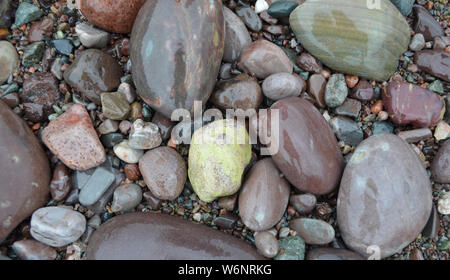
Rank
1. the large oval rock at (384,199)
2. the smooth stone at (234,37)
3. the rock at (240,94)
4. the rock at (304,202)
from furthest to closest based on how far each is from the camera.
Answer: the smooth stone at (234,37) → the rock at (240,94) → the rock at (304,202) → the large oval rock at (384,199)

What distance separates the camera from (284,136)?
1.82m

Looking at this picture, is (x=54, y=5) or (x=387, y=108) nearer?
(x=387, y=108)

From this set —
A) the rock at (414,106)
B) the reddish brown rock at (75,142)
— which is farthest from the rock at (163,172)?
the rock at (414,106)

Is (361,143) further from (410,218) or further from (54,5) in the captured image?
(54,5)

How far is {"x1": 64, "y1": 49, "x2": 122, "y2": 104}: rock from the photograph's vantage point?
6.56ft

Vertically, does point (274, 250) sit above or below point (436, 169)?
below

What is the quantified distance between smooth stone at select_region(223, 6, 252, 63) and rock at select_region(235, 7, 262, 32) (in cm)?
8

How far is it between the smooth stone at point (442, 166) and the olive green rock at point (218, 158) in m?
1.12

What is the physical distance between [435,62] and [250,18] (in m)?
1.23

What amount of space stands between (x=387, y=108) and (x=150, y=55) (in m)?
1.46

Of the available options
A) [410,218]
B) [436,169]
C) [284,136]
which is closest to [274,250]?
[284,136]

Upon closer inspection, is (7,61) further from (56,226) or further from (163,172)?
(163,172)

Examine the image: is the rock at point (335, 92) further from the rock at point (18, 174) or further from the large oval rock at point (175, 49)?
the rock at point (18, 174)

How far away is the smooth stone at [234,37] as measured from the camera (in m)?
2.11
